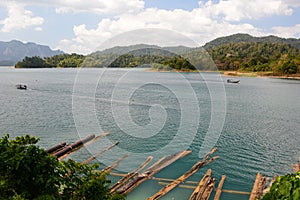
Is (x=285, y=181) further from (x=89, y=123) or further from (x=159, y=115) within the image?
(x=159, y=115)

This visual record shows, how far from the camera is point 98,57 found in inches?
814

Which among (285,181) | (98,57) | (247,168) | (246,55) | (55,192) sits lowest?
(247,168)

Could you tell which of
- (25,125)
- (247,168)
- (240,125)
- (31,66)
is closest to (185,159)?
(247,168)

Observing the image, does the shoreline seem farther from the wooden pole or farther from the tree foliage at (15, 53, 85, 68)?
the wooden pole

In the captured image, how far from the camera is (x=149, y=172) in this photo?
12.9 metres

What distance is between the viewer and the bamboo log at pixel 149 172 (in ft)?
37.4

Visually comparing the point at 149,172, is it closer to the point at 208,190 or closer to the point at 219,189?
the point at 208,190

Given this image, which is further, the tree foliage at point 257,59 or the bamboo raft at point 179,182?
the tree foliage at point 257,59

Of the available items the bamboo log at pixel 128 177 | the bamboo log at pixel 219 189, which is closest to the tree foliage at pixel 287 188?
the bamboo log at pixel 219 189

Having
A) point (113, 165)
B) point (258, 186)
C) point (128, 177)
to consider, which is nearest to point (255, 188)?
point (258, 186)

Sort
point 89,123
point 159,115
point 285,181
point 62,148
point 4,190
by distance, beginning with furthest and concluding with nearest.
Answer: point 159,115 → point 89,123 → point 62,148 → point 4,190 → point 285,181

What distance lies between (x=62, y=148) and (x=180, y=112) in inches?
538

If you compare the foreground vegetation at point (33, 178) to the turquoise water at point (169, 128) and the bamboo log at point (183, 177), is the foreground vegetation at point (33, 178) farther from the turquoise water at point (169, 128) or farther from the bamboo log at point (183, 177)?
the turquoise water at point (169, 128)

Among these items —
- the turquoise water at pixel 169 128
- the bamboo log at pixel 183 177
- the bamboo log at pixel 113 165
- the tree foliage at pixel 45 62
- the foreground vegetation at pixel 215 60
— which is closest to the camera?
the bamboo log at pixel 183 177
